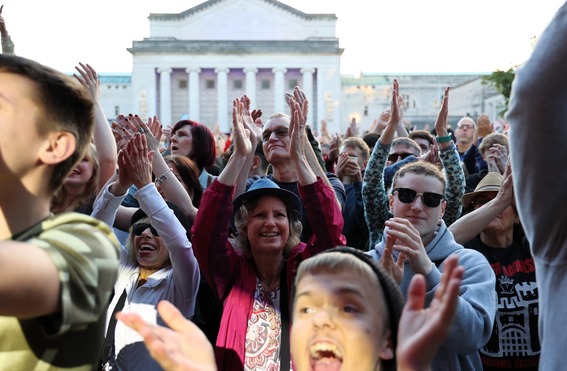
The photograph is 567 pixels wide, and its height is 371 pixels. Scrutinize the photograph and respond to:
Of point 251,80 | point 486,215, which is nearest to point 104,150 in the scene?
point 486,215

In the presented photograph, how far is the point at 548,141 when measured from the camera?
6.00 ft

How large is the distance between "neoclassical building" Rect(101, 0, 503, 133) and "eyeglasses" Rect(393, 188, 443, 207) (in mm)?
58711

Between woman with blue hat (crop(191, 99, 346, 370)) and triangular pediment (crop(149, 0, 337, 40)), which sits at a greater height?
triangular pediment (crop(149, 0, 337, 40))

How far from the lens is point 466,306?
121 inches

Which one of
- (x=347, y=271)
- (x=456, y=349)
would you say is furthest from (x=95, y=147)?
(x=347, y=271)

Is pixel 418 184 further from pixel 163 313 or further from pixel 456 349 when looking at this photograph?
pixel 163 313

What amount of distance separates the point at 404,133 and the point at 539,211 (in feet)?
23.1

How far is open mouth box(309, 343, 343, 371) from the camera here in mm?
1901

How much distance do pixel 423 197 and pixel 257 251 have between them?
3.05 feet

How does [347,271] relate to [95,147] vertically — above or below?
below

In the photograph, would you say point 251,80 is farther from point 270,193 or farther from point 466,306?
point 466,306

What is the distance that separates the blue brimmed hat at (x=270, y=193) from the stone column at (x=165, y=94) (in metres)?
61.0

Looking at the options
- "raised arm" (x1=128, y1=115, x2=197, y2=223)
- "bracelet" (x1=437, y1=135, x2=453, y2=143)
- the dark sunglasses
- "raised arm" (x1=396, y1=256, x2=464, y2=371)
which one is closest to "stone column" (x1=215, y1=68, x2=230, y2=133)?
"bracelet" (x1=437, y1=135, x2=453, y2=143)

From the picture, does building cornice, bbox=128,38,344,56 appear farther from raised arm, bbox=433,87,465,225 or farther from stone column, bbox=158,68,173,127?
raised arm, bbox=433,87,465,225
